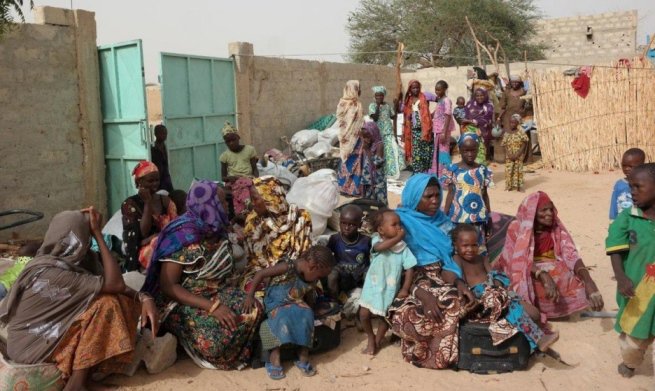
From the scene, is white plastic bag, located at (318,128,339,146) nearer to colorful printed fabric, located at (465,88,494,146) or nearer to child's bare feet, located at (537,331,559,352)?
colorful printed fabric, located at (465,88,494,146)

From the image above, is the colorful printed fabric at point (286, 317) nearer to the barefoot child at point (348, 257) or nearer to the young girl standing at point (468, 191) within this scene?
the barefoot child at point (348, 257)

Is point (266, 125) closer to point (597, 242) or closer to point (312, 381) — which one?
point (597, 242)

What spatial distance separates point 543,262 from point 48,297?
11.2ft

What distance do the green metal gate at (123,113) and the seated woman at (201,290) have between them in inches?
155

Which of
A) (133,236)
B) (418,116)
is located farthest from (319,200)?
(418,116)

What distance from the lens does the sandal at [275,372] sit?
3.64 m

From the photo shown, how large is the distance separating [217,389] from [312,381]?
59cm

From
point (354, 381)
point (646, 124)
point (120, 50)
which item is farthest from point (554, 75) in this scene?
point (354, 381)

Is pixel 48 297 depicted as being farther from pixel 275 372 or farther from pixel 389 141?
pixel 389 141

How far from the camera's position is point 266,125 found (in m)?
11.3

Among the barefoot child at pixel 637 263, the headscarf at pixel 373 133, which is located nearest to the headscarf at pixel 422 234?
the barefoot child at pixel 637 263

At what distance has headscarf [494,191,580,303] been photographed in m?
4.23

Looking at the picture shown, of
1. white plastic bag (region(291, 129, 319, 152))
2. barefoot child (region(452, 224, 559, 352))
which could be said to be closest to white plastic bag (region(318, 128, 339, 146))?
white plastic bag (region(291, 129, 319, 152))

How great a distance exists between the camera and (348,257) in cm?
458
